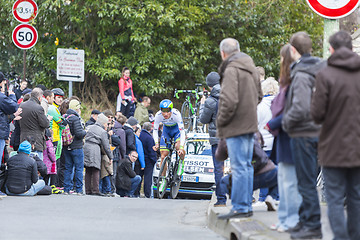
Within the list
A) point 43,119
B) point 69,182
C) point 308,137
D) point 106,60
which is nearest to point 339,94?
point 308,137

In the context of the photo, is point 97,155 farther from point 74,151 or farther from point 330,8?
point 330,8

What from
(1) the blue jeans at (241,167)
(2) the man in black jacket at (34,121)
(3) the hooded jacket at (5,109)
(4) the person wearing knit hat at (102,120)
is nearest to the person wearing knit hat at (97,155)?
(4) the person wearing knit hat at (102,120)

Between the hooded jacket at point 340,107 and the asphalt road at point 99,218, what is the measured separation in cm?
292

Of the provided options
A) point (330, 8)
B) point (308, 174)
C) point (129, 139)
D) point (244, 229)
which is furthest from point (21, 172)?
point (308, 174)

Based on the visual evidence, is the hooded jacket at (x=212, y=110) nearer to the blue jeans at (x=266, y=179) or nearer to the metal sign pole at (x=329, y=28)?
the blue jeans at (x=266, y=179)

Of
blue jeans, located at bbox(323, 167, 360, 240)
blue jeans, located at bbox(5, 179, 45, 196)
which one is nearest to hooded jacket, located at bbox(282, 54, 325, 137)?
blue jeans, located at bbox(323, 167, 360, 240)

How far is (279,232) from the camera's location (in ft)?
26.0

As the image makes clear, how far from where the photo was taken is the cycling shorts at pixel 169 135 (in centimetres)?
1655

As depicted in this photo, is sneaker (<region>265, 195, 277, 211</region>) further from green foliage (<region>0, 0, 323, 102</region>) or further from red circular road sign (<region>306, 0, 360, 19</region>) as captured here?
green foliage (<region>0, 0, 323, 102</region>)

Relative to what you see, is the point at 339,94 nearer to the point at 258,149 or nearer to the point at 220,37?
the point at 258,149

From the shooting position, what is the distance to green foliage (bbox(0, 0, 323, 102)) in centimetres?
2372

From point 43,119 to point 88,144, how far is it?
2.38 metres

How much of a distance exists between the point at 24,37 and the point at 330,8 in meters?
10.6

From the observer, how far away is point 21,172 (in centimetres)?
1429
